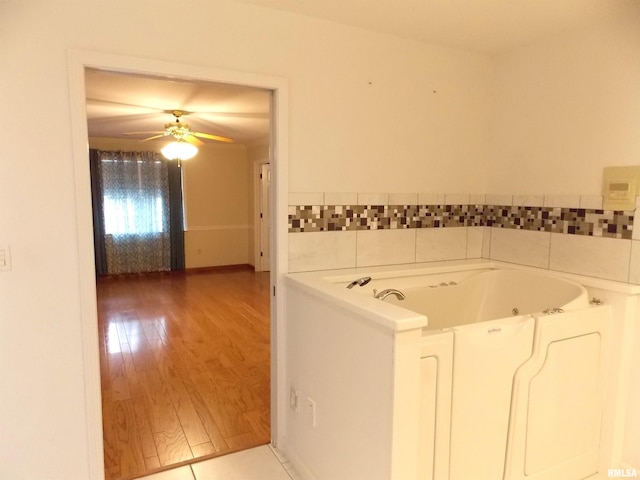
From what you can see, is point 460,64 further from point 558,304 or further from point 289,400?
point 289,400

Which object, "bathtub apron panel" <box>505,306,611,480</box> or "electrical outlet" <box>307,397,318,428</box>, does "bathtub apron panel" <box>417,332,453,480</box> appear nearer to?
"bathtub apron panel" <box>505,306,611,480</box>

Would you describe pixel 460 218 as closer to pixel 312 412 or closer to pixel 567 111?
pixel 567 111

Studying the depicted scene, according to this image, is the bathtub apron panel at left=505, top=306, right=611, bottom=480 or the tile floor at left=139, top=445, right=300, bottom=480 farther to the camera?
the tile floor at left=139, top=445, right=300, bottom=480

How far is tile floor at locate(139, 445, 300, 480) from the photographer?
83.4 inches

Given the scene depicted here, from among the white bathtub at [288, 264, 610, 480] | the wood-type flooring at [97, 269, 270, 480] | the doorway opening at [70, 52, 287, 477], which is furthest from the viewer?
the wood-type flooring at [97, 269, 270, 480]

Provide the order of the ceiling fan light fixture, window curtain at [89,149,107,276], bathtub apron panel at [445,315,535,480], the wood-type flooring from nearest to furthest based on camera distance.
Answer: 1. bathtub apron panel at [445,315,535,480]
2. the wood-type flooring
3. the ceiling fan light fixture
4. window curtain at [89,149,107,276]

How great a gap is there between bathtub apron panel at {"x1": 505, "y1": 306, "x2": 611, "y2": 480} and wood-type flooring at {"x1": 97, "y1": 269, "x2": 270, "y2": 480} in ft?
4.49

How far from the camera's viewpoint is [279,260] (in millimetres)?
2283

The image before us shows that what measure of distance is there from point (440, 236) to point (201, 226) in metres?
5.62

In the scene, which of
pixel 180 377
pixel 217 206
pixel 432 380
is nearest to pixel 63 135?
pixel 432 380

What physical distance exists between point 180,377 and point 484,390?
92.3 inches

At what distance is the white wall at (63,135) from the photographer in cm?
172

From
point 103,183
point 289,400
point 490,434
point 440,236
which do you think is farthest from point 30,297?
point 103,183

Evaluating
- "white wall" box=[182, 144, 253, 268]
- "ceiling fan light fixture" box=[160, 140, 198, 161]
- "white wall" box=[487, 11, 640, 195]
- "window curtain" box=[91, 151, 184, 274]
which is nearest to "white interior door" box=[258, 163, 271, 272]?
"white wall" box=[182, 144, 253, 268]
